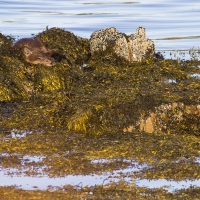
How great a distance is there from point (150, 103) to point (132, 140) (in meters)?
1.06

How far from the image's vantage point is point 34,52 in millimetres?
12570

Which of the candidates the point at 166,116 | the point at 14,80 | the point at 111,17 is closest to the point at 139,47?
the point at 14,80

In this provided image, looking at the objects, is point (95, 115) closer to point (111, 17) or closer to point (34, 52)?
point (34, 52)

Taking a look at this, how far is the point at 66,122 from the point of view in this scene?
9.80 m

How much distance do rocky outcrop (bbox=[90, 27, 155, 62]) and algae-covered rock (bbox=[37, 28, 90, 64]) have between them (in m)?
0.22

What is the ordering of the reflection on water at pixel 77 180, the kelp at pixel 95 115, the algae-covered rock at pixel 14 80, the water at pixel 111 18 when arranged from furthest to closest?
the water at pixel 111 18
the algae-covered rock at pixel 14 80
the kelp at pixel 95 115
the reflection on water at pixel 77 180

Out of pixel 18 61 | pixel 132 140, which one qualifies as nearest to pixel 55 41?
pixel 18 61

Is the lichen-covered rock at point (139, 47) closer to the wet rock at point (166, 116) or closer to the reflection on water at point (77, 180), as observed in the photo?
the wet rock at point (166, 116)

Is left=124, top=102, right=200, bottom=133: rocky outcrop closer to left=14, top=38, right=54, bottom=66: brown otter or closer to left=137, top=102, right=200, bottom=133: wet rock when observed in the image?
left=137, top=102, right=200, bottom=133: wet rock

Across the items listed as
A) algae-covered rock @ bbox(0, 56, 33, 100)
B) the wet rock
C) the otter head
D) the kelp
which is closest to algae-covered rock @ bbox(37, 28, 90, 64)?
the kelp

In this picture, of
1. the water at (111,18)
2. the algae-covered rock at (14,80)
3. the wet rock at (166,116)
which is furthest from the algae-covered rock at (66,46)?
the wet rock at (166,116)

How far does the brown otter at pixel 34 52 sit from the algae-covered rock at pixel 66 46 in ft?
0.83

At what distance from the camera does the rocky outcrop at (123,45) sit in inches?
528

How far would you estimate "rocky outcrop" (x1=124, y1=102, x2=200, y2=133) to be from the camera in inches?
376
